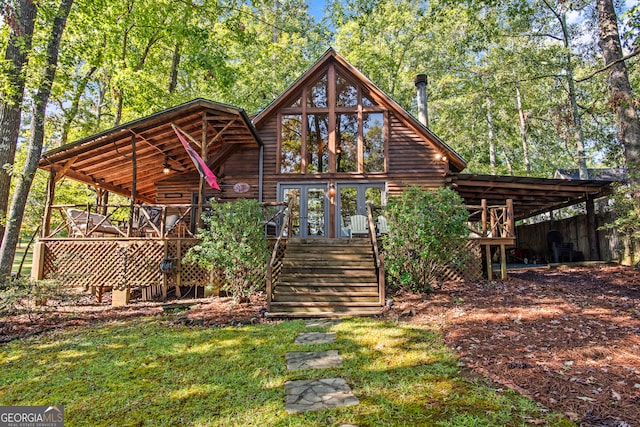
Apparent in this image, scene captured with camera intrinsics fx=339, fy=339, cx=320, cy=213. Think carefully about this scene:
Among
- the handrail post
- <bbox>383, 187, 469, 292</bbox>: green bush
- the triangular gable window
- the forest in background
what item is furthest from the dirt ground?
the triangular gable window

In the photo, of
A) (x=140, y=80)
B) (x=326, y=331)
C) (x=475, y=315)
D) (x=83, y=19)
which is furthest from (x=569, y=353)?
(x=83, y=19)

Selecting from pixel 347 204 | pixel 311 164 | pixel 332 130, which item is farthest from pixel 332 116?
pixel 347 204

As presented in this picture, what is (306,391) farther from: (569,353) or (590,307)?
(590,307)

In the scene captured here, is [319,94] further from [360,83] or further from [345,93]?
[360,83]

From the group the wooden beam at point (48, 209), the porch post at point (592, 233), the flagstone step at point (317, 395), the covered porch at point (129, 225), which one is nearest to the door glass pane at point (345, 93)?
the covered porch at point (129, 225)

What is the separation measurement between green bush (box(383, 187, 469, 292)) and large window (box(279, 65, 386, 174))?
4912 mm

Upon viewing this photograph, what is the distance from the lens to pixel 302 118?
12.5 meters

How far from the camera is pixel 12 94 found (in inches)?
275

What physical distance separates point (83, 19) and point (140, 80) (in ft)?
7.78

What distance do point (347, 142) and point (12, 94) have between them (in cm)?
914

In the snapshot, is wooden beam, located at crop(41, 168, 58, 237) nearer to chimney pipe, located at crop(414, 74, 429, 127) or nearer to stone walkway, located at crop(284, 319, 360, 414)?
stone walkway, located at crop(284, 319, 360, 414)

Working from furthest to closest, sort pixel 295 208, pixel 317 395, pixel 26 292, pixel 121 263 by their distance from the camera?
pixel 295 208 → pixel 121 263 → pixel 26 292 → pixel 317 395

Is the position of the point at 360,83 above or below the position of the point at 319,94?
above

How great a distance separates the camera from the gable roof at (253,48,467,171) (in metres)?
11.9
